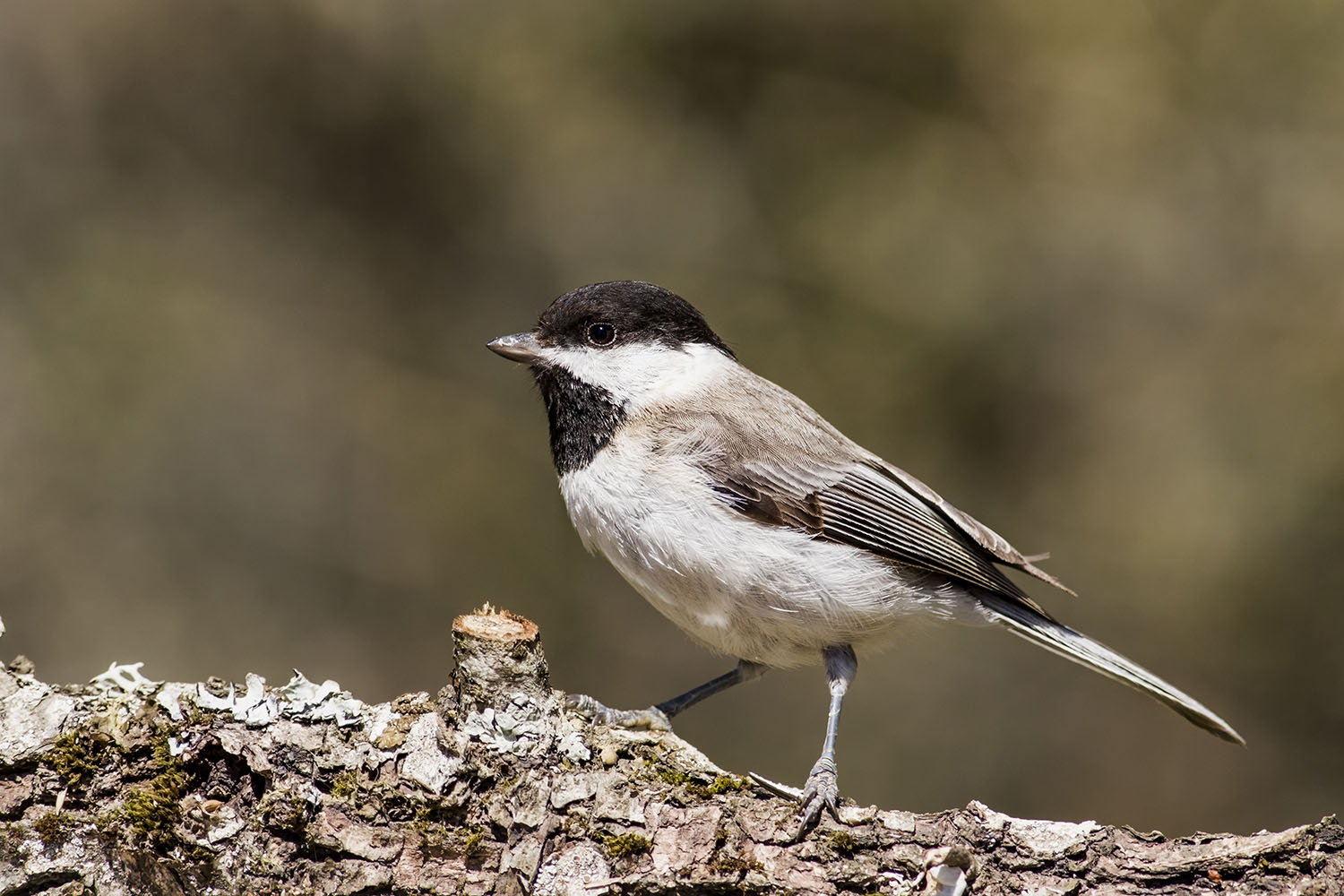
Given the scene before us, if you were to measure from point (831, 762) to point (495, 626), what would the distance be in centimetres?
95

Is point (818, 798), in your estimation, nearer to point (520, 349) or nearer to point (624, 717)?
point (624, 717)

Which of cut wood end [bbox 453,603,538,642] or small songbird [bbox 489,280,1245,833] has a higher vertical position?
small songbird [bbox 489,280,1245,833]

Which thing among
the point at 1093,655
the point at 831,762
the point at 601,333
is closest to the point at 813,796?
the point at 831,762

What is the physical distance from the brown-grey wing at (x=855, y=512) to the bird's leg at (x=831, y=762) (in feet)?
1.15

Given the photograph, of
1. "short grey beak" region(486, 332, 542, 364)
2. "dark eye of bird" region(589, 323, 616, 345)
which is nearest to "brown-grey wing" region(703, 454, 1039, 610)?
"dark eye of bird" region(589, 323, 616, 345)

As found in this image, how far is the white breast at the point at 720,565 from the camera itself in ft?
10.5

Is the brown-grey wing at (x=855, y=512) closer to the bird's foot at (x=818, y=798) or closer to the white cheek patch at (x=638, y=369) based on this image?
the white cheek patch at (x=638, y=369)

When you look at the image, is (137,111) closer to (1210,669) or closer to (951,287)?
(951,287)

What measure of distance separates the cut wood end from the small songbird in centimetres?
44

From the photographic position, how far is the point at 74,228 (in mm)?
5789

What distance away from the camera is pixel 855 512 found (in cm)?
349

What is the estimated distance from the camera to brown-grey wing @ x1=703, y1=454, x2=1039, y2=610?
3.37 meters

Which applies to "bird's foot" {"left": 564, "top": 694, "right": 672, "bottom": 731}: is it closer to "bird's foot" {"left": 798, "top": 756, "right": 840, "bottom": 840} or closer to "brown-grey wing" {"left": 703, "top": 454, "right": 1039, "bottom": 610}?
"bird's foot" {"left": 798, "top": 756, "right": 840, "bottom": 840}

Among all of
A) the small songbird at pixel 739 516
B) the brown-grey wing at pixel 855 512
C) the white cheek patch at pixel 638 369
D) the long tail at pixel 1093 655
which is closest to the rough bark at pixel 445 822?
the small songbird at pixel 739 516
